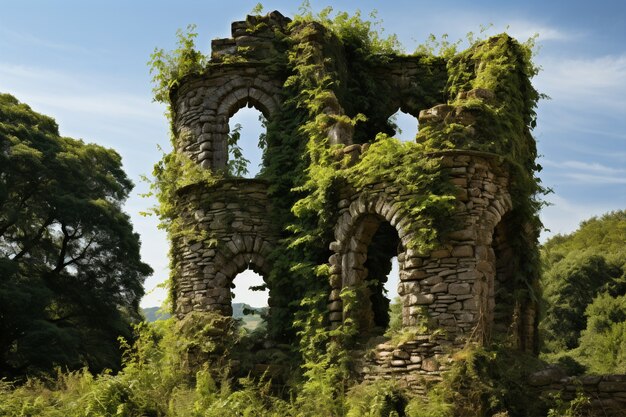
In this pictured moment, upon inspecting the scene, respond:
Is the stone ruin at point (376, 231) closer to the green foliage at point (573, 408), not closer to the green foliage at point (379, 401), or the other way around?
the green foliage at point (573, 408)

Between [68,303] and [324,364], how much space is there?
15477 mm

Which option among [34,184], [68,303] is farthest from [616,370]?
[34,184]

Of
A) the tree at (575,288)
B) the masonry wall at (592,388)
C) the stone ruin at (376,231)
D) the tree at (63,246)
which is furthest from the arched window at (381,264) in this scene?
the tree at (575,288)

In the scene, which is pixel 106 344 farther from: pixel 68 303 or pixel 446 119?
pixel 446 119

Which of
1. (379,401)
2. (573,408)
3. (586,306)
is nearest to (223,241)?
(379,401)

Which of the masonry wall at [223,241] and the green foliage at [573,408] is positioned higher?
the masonry wall at [223,241]

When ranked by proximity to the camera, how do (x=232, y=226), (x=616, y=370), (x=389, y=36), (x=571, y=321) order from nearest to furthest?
1. (x=232, y=226)
2. (x=389, y=36)
3. (x=616, y=370)
4. (x=571, y=321)

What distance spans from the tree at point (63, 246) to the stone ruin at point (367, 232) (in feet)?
32.1

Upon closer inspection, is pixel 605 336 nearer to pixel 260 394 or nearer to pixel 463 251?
pixel 463 251

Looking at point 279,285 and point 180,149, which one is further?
point 180,149

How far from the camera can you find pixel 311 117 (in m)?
16.1

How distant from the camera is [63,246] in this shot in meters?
27.4

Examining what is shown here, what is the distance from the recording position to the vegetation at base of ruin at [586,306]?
28.5m

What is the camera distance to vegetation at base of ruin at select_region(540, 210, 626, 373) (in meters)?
28.5
